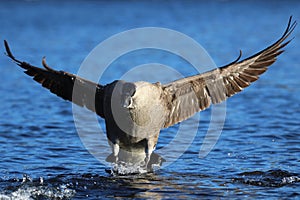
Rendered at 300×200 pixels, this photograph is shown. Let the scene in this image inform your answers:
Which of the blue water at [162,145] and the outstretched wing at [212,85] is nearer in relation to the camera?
the blue water at [162,145]

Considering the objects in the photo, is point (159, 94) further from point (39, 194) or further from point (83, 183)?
point (39, 194)

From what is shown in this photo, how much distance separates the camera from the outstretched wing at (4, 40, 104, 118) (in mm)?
10328

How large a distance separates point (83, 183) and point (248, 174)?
2.72 meters

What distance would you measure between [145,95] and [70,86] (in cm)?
170

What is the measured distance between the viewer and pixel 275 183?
9.67 m

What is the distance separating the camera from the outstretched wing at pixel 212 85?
34.4 feet

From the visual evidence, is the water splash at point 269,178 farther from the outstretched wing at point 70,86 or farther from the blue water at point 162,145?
the outstretched wing at point 70,86

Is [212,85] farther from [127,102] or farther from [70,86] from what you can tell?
[70,86]

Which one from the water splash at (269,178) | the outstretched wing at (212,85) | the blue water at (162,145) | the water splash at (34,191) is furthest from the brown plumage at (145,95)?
the water splash at (269,178)

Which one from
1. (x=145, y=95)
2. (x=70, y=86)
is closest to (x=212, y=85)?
(x=145, y=95)

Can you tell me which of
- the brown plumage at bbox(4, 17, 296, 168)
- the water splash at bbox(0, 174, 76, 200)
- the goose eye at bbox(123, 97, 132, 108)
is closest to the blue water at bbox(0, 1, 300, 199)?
the water splash at bbox(0, 174, 76, 200)

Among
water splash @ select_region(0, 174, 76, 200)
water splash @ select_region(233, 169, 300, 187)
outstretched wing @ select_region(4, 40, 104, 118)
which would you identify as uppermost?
outstretched wing @ select_region(4, 40, 104, 118)

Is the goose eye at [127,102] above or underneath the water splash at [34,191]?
above

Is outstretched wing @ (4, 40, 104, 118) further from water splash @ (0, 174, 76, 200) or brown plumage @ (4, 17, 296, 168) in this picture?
water splash @ (0, 174, 76, 200)
